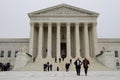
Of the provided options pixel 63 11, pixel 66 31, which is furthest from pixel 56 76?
pixel 63 11

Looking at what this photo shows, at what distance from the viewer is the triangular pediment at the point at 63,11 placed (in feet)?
174

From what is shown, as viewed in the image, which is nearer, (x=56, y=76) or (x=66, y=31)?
(x=56, y=76)

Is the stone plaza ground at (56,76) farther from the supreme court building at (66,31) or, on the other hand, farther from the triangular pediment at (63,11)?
the triangular pediment at (63,11)

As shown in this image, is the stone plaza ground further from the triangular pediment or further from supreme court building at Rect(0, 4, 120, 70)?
the triangular pediment

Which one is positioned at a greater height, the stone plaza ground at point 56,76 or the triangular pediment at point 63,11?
the triangular pediment at point 63,11

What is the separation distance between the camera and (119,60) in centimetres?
5988

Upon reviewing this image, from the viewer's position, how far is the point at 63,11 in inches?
2116

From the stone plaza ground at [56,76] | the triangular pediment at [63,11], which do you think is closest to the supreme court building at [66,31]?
the triangular pediment at [63,11]

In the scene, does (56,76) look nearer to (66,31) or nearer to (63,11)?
(66,31)

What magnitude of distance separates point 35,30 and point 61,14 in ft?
29.0

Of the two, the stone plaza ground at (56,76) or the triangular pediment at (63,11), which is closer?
the stone plaza ground at (56,76)

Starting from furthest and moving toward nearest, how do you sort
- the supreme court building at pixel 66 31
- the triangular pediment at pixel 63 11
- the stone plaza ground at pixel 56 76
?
1. the triangular pediment at pixel 63 11
2. the supreme court building at pixel 66 31
3. the stone plaza ground at pixel 56 76

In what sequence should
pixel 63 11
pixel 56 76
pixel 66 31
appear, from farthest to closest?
pixel 66 31, pixel 63 11, pixel 56 76

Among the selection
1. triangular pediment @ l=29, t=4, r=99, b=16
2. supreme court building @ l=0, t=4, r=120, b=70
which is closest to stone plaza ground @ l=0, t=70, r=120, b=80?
supreme court building @ l=0, t=4, r=120, b=70
